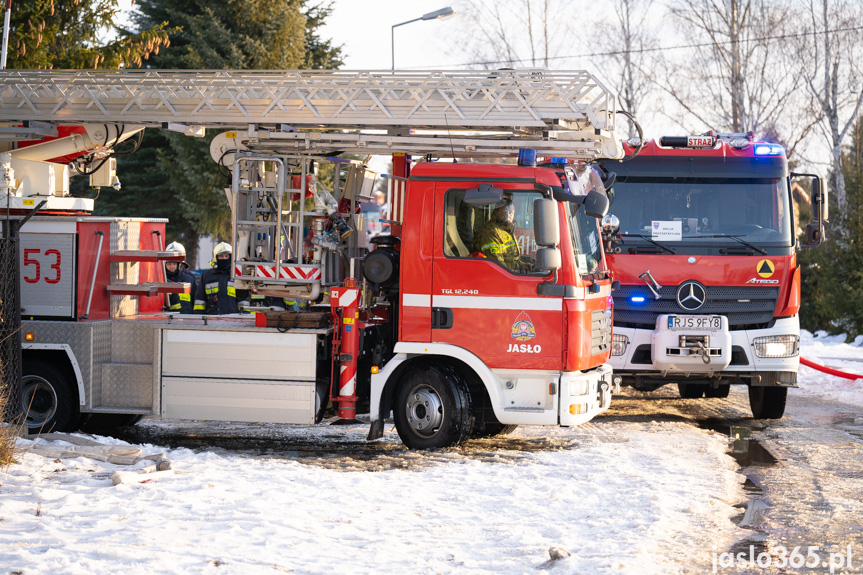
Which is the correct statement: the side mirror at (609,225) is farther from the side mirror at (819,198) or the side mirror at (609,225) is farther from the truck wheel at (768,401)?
the truck wheel at (768,401)

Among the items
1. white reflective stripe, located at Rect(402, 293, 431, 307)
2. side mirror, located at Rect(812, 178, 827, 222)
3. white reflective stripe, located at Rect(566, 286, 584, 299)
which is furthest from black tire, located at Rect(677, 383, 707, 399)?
white reflective stripe, located at Rect(402, 293, 431, 307)

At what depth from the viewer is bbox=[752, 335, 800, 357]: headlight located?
34.5 feet

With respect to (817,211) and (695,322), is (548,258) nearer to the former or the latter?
(695,322)

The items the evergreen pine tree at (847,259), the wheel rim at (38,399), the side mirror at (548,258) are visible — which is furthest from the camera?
the evergreen pine tree at (847,259)

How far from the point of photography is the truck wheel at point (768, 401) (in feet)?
37.0

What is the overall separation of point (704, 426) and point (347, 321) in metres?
4.44

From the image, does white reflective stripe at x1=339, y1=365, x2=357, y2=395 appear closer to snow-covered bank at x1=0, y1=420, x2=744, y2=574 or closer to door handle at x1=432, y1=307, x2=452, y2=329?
snow-covered bank at x1=0, y1=420, x2=744, y2=574

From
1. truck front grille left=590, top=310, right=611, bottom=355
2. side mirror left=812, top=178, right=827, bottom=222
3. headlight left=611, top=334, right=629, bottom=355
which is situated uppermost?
side mirror left=812, top=178, right=827, bottom=222

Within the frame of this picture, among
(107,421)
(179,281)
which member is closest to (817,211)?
(179,281)

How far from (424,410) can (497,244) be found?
5.41 ft

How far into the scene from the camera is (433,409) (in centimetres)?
880

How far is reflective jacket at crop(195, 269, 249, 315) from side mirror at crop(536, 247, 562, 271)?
5828 mm

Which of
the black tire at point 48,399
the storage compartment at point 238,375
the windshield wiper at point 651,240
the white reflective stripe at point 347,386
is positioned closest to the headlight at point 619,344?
the windshield wiper at point 651,240

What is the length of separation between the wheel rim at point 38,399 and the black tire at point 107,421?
55 centimetres
